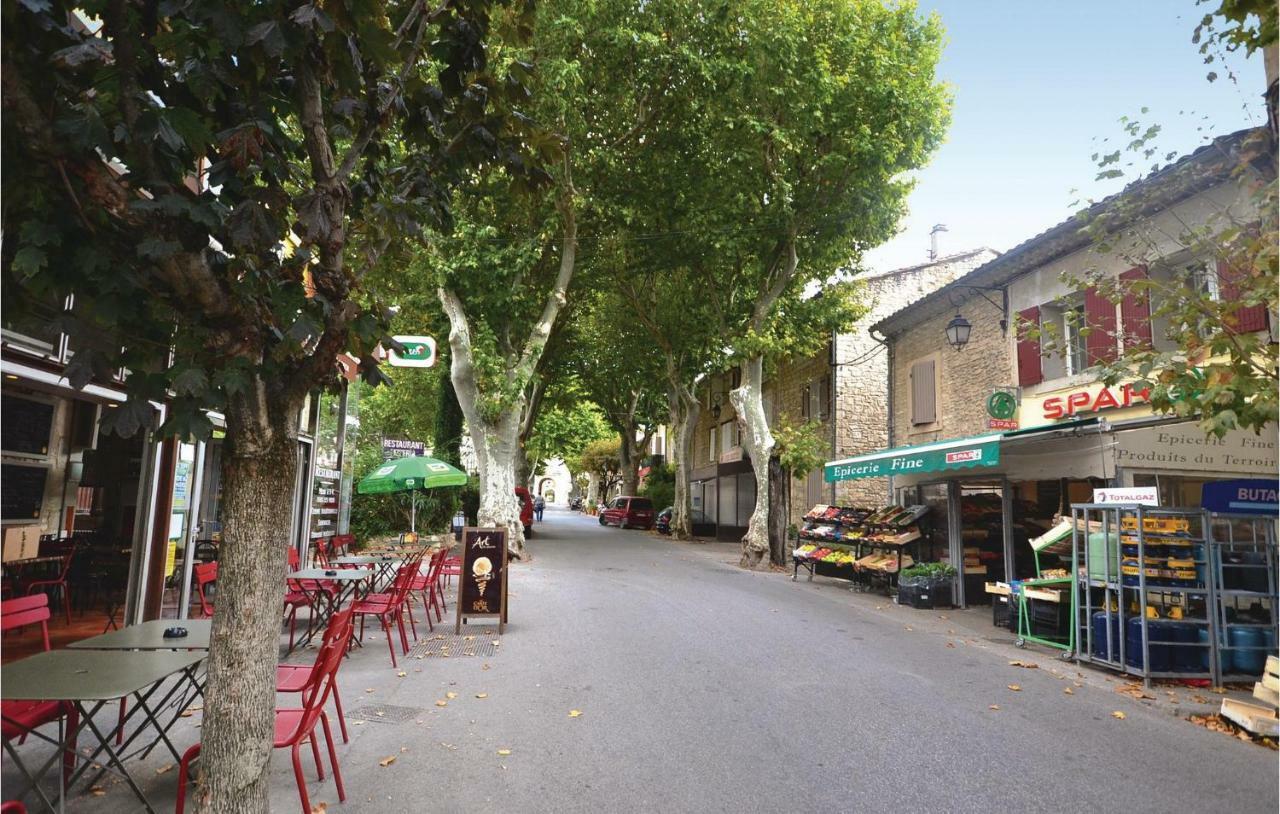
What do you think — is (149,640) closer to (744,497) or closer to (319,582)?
(319,582)

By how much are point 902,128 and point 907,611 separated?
10.6 metres

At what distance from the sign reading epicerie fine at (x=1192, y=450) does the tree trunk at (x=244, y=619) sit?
8.92 m

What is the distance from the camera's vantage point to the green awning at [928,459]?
10.1 metres

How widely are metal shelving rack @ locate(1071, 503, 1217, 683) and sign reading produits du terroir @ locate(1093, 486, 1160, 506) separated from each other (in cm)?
14

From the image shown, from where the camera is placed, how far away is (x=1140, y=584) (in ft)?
23.4

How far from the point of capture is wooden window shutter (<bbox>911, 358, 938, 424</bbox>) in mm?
16094

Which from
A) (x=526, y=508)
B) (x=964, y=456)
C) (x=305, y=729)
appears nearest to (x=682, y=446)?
(x=526, y=508)

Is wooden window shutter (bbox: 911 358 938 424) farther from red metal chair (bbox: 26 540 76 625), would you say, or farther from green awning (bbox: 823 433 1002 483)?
red metal chair (bbox: 26 540 76 625)

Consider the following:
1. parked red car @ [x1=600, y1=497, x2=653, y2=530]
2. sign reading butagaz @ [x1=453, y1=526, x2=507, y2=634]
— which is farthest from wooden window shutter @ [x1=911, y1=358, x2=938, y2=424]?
parked red car @ [x1=600, y1=497, x2=653, y2=530]

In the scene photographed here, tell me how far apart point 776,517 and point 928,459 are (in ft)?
21.5

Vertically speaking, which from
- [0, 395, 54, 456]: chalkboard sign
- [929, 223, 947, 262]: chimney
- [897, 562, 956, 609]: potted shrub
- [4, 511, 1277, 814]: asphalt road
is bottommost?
[4, 511, 1277, 814]: asphalt road

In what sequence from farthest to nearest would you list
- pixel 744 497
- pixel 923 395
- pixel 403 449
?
1. pixel 744 497
2. pixel 923 395
3. pixel 403 449

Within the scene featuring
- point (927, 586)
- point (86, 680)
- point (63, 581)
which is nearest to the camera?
point (86, 680)

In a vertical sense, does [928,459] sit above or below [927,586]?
above
